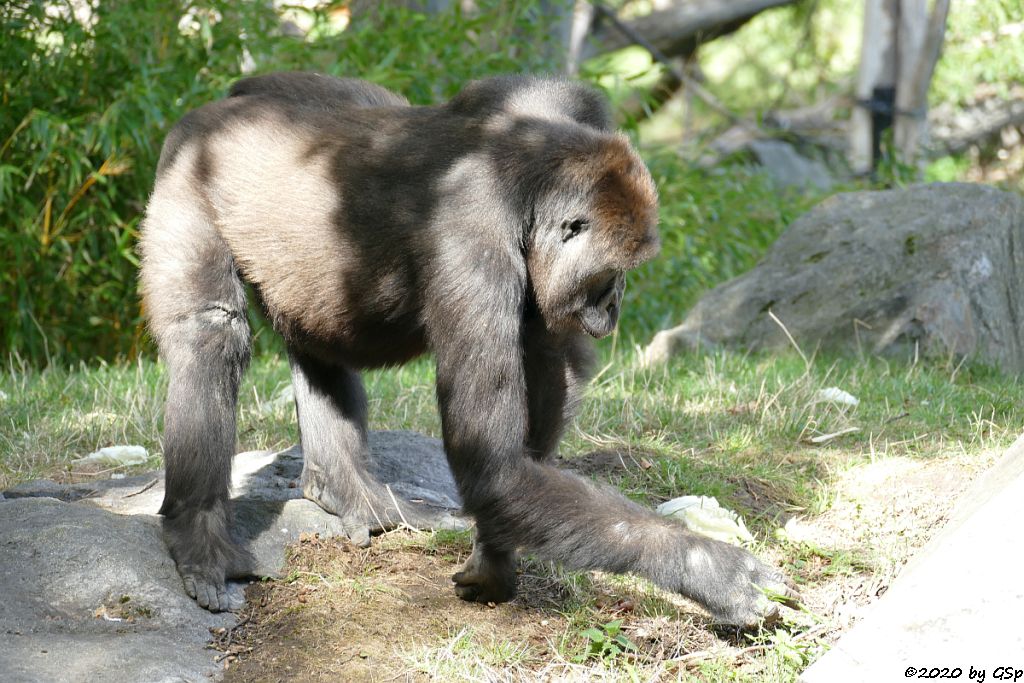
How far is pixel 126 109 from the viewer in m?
6.35

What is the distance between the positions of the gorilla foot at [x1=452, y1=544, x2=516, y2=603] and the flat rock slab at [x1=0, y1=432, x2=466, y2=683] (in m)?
0.50

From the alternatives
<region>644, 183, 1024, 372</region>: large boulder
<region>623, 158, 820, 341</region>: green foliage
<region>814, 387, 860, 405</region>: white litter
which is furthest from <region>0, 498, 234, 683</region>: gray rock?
<region>623, 158, 820, 341</region>: green foliage

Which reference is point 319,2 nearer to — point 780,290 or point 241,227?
point 780,290

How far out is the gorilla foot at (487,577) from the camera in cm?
332

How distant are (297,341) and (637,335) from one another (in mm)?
4555

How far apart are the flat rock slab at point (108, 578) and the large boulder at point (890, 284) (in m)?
2.76

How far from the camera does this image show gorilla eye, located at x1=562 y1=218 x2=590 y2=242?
320 centimetres

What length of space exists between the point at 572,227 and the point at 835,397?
7.00ft

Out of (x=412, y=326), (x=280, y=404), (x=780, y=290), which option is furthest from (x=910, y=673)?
(x=780, y=290)

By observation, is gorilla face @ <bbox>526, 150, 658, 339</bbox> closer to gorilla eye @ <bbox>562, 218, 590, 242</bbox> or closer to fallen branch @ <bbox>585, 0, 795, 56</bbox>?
gorilla eye @ <bbox>562, 218, 590, 242</bbox>

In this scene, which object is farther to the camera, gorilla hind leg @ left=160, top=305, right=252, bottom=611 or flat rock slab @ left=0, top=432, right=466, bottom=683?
gorilla hind leg @ left=160, top=305, right=252, bottom=611

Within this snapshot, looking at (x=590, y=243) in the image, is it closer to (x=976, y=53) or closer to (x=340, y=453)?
(x=340, y=453)

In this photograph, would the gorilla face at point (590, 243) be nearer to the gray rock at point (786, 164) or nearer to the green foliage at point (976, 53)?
the green foliage at point (976, 53)

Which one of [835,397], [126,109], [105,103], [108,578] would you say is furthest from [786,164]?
[108,578]
